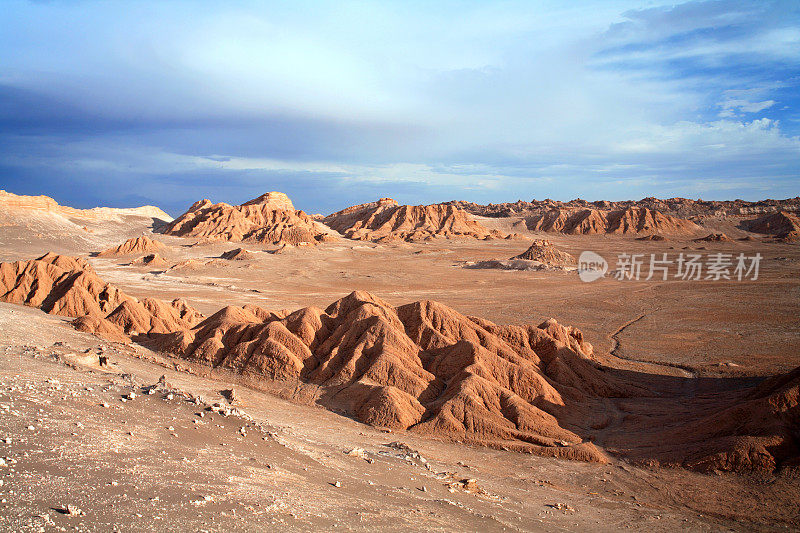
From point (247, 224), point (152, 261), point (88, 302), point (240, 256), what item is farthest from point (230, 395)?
point (247, 224)

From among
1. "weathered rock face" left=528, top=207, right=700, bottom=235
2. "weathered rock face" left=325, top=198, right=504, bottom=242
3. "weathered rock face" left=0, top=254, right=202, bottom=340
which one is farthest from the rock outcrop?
"weathered rock face" left=528, top=207, right=700, bottom=235

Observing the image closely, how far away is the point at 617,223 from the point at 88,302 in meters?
110

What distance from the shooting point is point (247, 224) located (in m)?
93.6

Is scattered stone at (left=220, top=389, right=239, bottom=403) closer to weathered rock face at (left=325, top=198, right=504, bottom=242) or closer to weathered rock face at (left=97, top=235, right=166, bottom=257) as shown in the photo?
weathered rock face at (left=97, top=235, right=166, bottom=257)

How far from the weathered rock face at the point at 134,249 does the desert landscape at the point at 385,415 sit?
35.9 meters

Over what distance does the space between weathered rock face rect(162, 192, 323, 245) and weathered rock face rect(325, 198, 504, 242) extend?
1230 centimetres

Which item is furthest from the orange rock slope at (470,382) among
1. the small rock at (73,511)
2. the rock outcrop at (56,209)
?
the rock outcrop at (56,209)

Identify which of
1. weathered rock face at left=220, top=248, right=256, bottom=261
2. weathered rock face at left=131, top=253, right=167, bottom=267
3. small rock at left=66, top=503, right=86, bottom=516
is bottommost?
weathered rock face at left=131, top=253, right=167, bottom=267

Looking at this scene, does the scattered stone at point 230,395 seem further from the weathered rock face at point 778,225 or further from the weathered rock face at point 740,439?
the weathered rock face at point 778,225

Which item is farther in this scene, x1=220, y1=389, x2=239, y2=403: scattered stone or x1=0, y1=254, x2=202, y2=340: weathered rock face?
x1=0, y1=254, x2=202, y2=340: weathered rock face

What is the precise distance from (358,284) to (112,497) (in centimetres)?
4417

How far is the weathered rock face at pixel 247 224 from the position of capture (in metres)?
85.2

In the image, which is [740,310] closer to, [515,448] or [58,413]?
[515,448]

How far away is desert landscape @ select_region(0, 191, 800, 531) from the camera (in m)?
7.48
